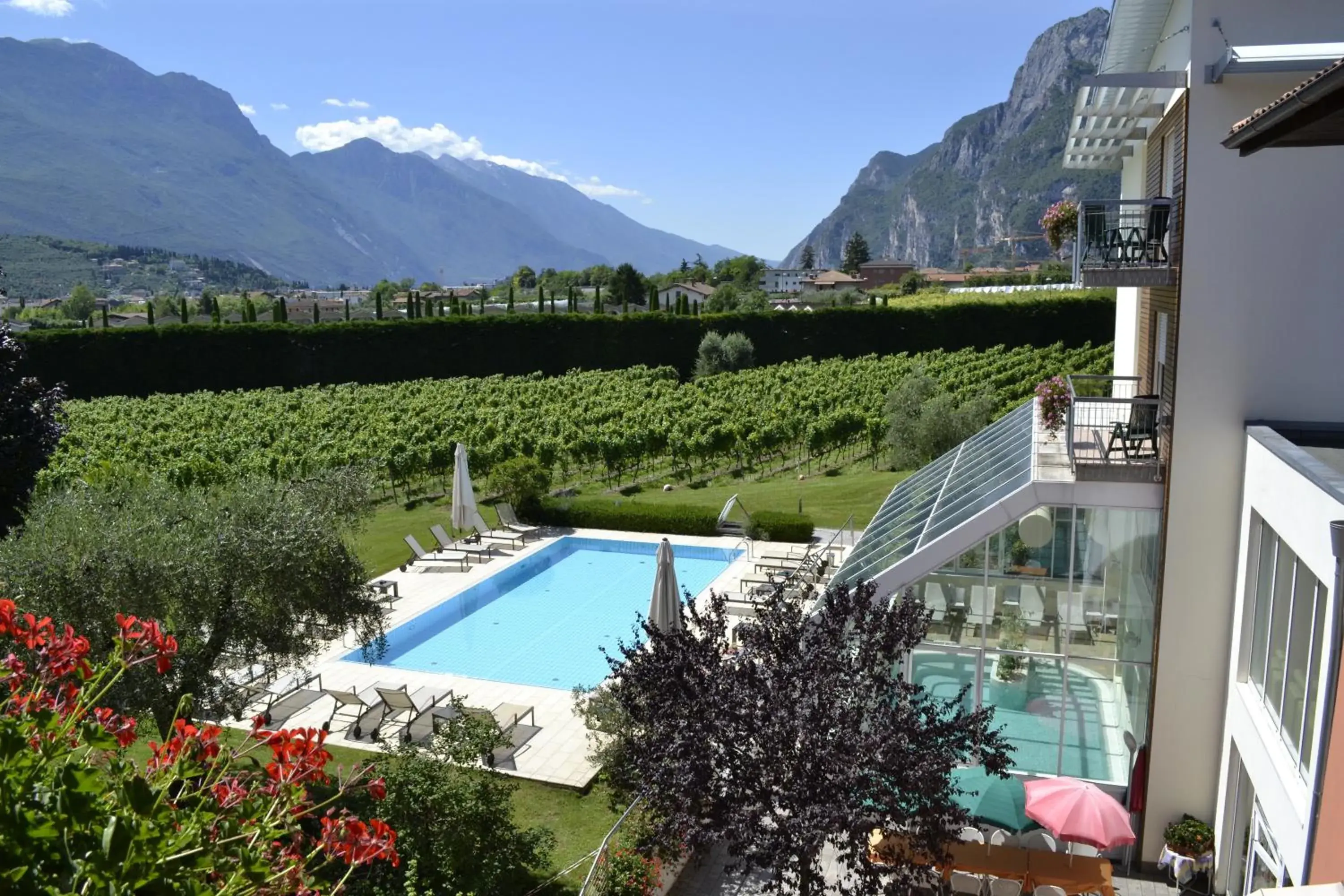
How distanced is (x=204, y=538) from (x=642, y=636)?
29.7 ft

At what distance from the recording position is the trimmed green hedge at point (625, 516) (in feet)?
72.1

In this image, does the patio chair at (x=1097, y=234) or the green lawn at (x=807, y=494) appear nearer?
the patio chair at (x=1097, y=234)

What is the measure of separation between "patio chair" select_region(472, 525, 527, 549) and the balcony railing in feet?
45.3

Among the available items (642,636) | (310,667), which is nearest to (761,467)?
(642,636)

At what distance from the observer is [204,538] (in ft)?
29.0

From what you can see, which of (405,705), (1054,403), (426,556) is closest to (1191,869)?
(1054,403)

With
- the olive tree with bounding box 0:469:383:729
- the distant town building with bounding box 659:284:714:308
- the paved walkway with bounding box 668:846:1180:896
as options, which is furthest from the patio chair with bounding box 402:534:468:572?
the distant town building with bounding box 659:284:714:308

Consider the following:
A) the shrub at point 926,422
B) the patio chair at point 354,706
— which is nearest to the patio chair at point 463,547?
the patio chair at point 354,706

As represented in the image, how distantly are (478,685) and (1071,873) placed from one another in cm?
879

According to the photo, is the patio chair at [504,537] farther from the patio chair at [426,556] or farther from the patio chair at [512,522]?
the patio chair at [426,556]

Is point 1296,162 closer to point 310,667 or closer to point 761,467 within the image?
point 310,667

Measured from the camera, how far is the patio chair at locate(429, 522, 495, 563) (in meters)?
20.6

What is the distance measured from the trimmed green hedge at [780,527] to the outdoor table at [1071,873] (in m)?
11.9

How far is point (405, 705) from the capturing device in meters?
12.4
